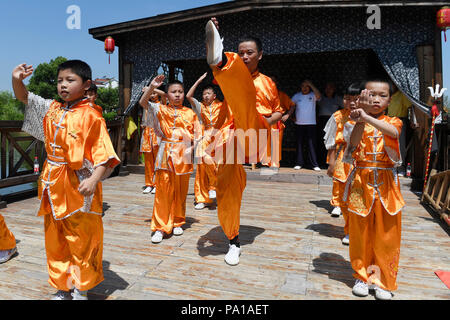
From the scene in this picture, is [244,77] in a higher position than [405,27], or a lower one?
lower

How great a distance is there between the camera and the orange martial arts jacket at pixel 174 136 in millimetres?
3596

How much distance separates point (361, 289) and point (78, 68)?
2.37m

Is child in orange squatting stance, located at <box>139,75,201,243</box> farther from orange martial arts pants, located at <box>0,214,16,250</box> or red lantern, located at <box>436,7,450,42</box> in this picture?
red lantern, located at <box>436,7,450,42</box>

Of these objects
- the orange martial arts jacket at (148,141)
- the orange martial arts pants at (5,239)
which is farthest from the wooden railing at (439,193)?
the orange martial arts pants at (5,239)

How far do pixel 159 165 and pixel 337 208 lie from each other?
7.88ft

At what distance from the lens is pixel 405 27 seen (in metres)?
6.04

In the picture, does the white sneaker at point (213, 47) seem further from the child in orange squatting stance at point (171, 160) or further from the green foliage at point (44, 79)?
the green foliage at point (44, 79)

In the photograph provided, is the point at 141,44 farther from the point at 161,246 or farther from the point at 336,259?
the point at 336,259

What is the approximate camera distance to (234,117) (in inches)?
102

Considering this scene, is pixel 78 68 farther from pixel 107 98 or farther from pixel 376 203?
pixel 107 98

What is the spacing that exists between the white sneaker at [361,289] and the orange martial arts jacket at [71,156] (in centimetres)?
184

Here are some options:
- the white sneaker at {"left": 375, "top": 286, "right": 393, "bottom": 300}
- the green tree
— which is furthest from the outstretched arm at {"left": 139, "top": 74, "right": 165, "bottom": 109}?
the green tree

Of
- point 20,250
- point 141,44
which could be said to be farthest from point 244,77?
point 141,44

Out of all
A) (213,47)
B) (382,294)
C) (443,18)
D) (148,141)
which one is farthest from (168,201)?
(443,18)
